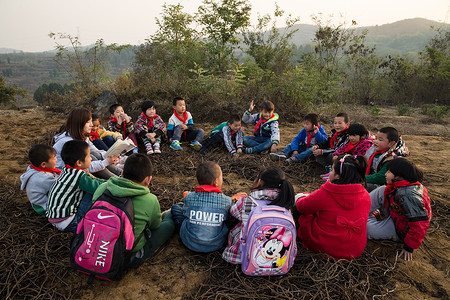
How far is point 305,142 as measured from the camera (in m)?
4.89

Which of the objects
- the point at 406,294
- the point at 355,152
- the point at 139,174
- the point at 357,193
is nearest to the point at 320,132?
the point at 355,152

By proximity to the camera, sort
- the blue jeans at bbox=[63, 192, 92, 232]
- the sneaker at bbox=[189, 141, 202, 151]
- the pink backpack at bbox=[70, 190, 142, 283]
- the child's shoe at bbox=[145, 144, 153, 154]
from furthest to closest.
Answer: the sneaker at bbox=[189, 141, 202, 151]
the child's shoe at bbox=[145, 144, 153, 154]
the blue jeans at bbox=[63, 192, 92, 232]
the pink backpack at bbox=[70, 190, 142, 283]

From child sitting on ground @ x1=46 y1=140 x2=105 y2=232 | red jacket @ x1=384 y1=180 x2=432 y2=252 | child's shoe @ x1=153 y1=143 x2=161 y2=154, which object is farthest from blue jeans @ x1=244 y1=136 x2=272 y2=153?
child sitting on ground @ x1=46 y1=140 x2=105 y2=232

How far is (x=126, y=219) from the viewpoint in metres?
2.03

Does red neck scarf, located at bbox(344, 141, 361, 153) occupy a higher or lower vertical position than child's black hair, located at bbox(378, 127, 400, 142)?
lower

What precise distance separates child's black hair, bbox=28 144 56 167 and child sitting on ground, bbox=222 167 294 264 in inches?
80.5

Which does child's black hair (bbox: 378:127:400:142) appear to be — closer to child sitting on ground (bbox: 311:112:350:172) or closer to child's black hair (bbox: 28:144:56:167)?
child sitting on ground (bbox: 311:112:350:172)

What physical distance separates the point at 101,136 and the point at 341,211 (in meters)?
4.18

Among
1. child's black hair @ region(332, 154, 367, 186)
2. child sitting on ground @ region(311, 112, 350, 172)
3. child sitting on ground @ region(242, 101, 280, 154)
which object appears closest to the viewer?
child's black hair @ region(332, 154, 367, 186)

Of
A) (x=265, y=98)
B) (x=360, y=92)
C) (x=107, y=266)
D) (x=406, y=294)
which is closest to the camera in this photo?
(x=107, y=266)

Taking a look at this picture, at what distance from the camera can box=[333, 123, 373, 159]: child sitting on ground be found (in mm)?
3920

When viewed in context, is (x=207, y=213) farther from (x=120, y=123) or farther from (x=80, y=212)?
(x=120, y=123)

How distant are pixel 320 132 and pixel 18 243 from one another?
4584 millimetres

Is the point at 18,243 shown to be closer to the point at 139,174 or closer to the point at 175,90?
the point at 139,174
